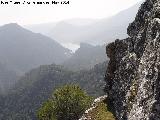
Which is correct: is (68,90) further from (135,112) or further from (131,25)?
(135,112)

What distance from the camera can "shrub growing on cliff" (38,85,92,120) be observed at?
10050 cm

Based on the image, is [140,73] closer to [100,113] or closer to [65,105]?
[100,113]

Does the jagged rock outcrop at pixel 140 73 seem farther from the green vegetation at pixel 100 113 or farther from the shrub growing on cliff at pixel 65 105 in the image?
the shrub growing on cliff at pixel 65 105

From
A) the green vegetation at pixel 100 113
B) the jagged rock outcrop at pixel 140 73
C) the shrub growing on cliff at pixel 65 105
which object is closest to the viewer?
the jagged rock outcrop at pixel 140 73

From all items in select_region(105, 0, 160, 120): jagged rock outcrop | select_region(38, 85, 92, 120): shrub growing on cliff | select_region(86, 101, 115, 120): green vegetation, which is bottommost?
select_region(38, 85, 92, 120): shrub growing on cliff

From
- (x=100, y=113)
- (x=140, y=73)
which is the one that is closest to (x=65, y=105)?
(x=100, y=113)

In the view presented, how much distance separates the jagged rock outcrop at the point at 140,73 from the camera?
23.0 m

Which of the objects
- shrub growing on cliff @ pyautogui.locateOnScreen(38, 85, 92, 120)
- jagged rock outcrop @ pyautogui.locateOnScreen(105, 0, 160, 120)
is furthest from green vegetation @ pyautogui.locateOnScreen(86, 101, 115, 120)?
shrub growing on cliff @ pyautogui.locateOnScreen(38, 85, 92, 120)

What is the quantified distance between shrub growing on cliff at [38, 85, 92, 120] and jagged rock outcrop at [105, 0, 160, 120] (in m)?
49.0

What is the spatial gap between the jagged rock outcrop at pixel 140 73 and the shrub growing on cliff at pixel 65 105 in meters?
49.0

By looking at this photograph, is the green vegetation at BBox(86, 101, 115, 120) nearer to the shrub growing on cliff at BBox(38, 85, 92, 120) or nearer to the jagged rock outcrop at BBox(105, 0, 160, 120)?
the jagged rock outcrop at BBox(105, 0, 160, 120)

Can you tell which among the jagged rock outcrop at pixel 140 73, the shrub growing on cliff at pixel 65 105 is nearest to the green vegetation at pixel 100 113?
the jagged rock outcrop at pixel 140 73

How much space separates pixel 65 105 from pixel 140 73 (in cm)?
7676

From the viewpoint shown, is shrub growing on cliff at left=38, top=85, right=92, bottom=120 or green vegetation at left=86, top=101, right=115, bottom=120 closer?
green vegetation at left=86, top=101, right=115, bottom=120
